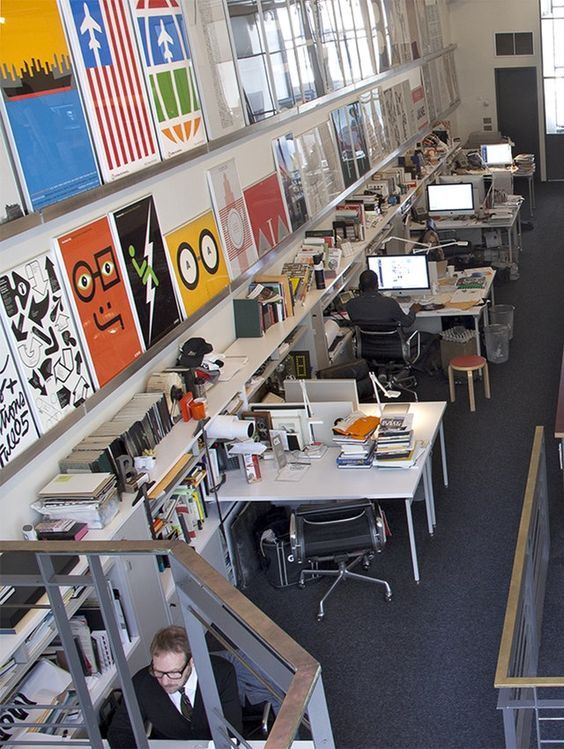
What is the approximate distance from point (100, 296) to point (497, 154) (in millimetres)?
10509

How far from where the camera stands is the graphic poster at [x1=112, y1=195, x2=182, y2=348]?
5.56 metres

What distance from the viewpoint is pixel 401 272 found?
9336 millimetres

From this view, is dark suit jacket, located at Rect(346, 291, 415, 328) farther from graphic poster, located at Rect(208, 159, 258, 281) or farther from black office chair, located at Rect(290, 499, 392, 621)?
black office chair, located at Rect(290, 499, 392, 621)

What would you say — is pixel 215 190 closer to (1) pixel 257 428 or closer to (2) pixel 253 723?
(1) pixel 257 428

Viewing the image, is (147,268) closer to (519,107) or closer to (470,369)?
(470,369)

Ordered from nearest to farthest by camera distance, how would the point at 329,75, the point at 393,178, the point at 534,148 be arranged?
the point at 329,75
the point at 393,178
the point at 534,148

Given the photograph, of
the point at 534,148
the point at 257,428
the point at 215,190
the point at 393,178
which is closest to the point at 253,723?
the point at 257,428

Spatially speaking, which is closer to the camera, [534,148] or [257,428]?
[257,428]

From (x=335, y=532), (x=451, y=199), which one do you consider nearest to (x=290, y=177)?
(x=335, y=532)

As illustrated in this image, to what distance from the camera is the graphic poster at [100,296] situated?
4.95 metres

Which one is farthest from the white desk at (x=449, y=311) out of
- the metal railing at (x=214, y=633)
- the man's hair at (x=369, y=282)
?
the metal railing at (x=214, y=633)

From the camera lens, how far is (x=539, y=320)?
1052 cm

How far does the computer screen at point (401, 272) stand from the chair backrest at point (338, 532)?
3.94 m

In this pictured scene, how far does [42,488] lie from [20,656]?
34.9 inches
